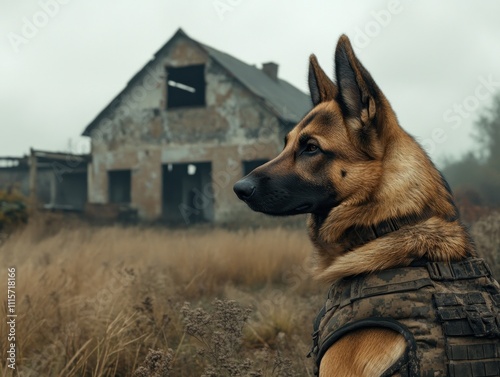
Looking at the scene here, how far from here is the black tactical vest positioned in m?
2.19

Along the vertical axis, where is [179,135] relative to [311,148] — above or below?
above

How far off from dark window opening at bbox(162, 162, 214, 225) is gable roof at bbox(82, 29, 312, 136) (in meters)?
3.53

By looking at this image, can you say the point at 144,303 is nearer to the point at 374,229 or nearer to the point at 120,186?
the point at 374,229

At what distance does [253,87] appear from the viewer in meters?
20.5

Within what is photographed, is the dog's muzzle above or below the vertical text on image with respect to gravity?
above

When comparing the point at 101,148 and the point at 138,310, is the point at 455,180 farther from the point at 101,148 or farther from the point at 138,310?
the point at 138,310

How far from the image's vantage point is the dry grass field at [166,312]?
3.51m

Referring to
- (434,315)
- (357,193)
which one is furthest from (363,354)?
(357,193)

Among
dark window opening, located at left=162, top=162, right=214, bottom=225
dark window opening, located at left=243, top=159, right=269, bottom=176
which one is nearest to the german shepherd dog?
dark window opening, located at left=243, top=159, right=269, bottom=176

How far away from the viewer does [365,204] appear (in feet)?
8.74

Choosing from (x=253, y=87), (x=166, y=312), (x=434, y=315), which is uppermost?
(x=253, y=87)

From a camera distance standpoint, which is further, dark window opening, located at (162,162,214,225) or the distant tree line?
dark window opening, located at (162,162,214,225)

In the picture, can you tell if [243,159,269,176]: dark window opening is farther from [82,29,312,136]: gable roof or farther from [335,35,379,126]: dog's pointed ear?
[335,35,379,126]: dog's pointed ear

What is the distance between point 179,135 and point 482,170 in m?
11.5
